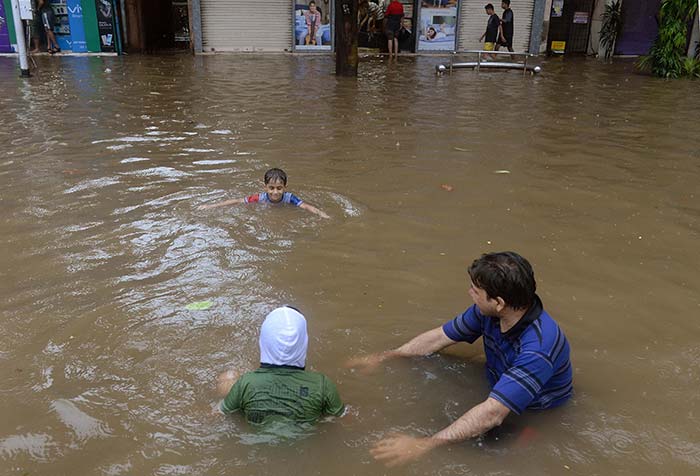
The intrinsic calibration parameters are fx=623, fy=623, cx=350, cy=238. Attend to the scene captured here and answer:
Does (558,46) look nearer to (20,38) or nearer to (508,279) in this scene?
(20,38)

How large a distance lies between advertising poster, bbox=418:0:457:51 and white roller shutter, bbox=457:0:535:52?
29 centimetres

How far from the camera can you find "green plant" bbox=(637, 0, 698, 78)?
50.1 feet

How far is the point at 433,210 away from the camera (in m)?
5.97

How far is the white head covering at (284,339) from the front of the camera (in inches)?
114

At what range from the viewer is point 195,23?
69.2 ft

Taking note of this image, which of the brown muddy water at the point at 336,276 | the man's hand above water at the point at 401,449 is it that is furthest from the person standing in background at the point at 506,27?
the man's hand above water at the point at 401,449

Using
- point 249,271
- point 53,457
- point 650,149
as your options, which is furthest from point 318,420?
point 650,149

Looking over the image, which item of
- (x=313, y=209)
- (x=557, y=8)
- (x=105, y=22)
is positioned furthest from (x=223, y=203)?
(x=557, y=8)

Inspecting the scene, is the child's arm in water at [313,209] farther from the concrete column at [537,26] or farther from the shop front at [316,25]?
the concrete column at [537,26]

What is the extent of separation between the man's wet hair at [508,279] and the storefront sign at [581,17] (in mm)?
22444

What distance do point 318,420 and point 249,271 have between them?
75.9 inches

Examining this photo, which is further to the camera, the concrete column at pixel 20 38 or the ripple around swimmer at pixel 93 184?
the concrete column at pixel 20 38

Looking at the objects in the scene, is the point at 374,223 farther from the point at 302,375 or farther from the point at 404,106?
the point at 404,106

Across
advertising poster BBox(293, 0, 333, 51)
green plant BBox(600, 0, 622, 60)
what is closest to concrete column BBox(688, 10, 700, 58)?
green plant BBox(600, 0, 622, 60)
